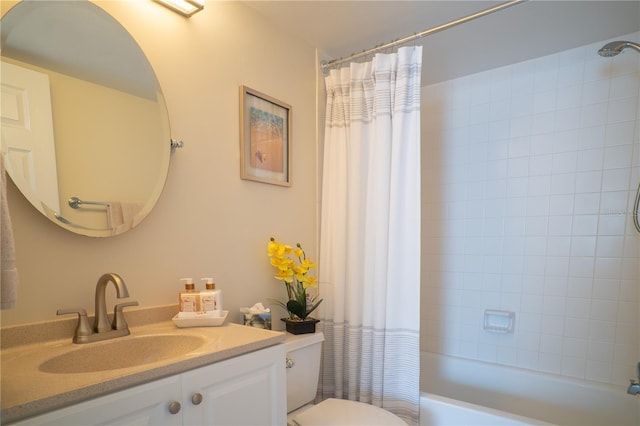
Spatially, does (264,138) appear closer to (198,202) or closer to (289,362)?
(198,202)

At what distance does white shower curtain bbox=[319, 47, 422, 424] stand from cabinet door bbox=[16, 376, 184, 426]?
1.11 meters

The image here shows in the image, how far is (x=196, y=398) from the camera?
0.88 meters

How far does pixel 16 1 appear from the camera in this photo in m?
0.98

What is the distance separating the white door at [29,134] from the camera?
3.09ft

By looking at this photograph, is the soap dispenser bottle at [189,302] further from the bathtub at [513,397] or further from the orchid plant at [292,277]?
the bathtub at [513,397]

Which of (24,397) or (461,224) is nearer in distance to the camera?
(24,397)

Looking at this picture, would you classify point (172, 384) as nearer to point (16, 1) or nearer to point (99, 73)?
point (99, 73)

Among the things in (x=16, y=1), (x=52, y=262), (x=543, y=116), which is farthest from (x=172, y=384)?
(x=543, y=116)

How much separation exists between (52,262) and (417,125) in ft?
5.22

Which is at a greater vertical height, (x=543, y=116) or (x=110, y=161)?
(x=543, y=116)

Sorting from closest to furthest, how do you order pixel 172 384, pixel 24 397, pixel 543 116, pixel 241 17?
pixel 24 397, pixel 172 384, pixel 241 17, pixel 543 116

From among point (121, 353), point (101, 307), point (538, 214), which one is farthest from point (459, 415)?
point (101, 307)

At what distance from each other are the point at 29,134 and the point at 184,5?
2.50ft

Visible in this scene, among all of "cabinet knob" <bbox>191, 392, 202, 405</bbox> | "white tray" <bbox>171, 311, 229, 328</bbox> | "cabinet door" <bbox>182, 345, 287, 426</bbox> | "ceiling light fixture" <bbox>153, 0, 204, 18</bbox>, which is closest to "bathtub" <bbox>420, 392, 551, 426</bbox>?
"cabinet door" <bbox>182, 345, 287, 426</bbox>
